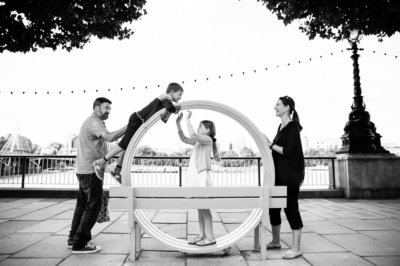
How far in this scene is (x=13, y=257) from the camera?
2.94 meters

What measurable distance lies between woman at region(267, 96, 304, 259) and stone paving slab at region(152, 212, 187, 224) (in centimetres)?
215

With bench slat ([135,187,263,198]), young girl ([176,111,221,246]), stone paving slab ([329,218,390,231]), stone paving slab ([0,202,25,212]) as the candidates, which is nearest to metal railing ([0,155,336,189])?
stone paving slab ([0,202,25,212])

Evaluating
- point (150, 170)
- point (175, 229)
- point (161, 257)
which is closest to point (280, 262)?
point (161, 257)

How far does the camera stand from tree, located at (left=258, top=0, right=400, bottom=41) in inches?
222

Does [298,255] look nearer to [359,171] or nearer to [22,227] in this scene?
[22,227]

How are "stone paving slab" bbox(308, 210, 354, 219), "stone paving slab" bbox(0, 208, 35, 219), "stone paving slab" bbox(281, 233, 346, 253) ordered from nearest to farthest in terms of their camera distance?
"stone paving slab" bbox(281, 233, 346, 253) → "stone paving slab" bbox(0, 208, 35, 219) → "stone paving slab" bbox(308, 210, 354, 219)

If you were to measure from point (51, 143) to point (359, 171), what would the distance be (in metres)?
69.3

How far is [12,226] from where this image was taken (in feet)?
14.5

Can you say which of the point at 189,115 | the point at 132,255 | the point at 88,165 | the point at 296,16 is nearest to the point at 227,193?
the point at 189,115

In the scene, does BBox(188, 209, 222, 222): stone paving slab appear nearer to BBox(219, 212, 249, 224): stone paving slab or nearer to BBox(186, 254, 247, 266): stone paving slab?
BBox(219, 212, 249, 224): stone paving slab

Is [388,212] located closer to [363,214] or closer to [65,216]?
[363,214]

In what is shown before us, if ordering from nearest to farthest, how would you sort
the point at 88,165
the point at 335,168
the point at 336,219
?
the point at 88,165 < the point at 336,219 < the point at 335,168

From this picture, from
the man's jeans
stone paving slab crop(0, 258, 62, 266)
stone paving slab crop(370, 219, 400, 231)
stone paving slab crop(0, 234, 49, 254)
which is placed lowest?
stone paving slab crop(370, 219, 400, 231)

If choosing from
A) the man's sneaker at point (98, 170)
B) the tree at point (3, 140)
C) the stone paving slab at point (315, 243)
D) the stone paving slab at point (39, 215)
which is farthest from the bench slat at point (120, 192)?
the tree at point (3, 140)
